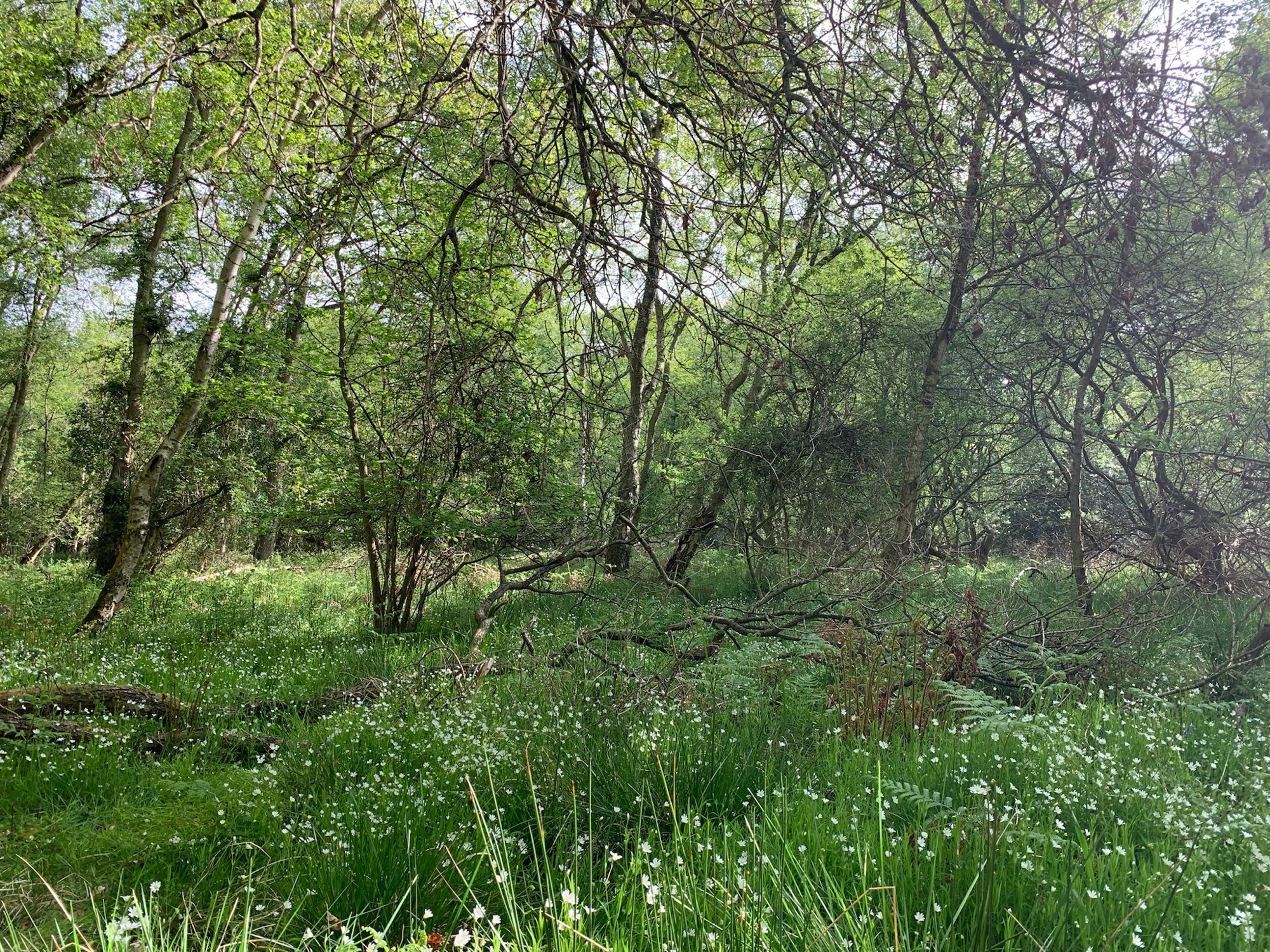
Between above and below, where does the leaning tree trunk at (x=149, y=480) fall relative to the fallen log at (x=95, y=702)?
above

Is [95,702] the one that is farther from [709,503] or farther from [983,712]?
[709,503]

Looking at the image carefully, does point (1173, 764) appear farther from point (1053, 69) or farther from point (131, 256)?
point (131, 256)

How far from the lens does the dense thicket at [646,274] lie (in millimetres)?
2570

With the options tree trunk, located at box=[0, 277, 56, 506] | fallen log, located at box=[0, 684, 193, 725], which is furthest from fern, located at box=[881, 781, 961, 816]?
tree trunk, located at box=[0, 277, 56, 506]

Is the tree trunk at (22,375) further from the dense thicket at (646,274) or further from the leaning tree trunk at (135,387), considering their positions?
the leaning tree trunk at (135,387)

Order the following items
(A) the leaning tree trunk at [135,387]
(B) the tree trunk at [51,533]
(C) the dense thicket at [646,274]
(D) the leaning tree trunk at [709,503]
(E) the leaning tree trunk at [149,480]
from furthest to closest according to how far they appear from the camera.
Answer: (B) the tree trunk at [51,533]
(A) the leaning tree trunk at [135,387]
(D) the leaning tree trunk at [709,503]
(E) the leaning tree trunk at [149,480]
(C) the dense thicket at [646,274]

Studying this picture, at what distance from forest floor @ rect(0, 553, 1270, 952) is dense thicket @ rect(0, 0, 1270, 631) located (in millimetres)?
1372

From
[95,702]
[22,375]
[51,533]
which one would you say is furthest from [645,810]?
[22,375]

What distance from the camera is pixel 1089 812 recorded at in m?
2.86

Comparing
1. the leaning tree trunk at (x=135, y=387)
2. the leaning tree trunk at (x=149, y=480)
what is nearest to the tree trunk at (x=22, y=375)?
the leaning tree trunk at (x=135, y=387)

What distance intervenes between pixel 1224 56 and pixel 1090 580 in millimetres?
7005

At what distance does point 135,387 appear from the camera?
12.8 metres

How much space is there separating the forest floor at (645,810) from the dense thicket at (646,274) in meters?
1.37

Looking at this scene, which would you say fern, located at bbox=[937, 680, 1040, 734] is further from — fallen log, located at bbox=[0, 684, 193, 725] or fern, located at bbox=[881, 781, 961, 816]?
fallen log, located at bbox=[0, 684, 193, 725]
